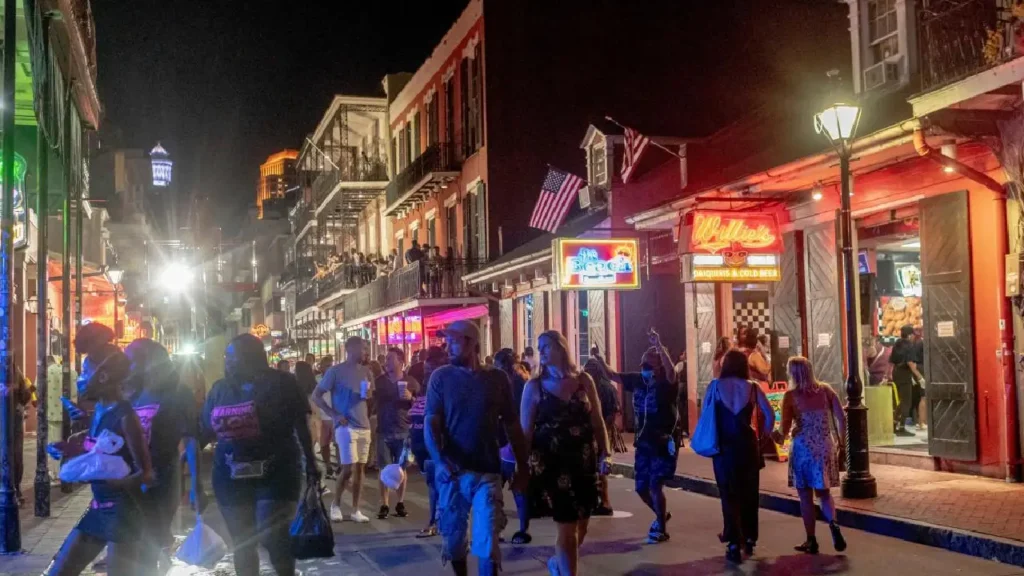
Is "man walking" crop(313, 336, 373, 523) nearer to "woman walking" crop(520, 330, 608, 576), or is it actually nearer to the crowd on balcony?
"woman walking" crop(520, 330, 608, 576)

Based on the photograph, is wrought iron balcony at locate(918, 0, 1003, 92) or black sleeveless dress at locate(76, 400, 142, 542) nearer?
black sleeveless dress at locate(76, 400, 142, 542)

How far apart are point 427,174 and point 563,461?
24.2m

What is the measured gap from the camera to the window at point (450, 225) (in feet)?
104

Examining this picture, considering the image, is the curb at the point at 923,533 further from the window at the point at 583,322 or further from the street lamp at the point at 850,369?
the window at the point at 583,322

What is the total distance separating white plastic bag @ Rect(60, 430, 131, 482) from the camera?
5715 millimetres

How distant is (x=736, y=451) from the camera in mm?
8875

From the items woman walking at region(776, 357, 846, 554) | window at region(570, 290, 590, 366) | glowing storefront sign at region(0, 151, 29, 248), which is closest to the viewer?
woman walking at region(776, 357, 846, 554)

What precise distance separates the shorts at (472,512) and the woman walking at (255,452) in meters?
0.81

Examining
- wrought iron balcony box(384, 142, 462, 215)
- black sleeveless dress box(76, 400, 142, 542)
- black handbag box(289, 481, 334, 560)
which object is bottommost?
black handbag box(289, 481, 334, 560)

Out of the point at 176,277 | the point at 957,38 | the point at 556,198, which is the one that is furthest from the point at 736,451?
the point at 176,277

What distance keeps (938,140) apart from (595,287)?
9.03m

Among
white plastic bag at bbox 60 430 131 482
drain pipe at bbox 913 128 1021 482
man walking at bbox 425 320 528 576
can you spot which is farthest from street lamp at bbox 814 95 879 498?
white plastic bag at bbox 60 430 131 482

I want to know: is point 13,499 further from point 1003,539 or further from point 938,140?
point 938,140

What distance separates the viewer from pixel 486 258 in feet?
94.4
